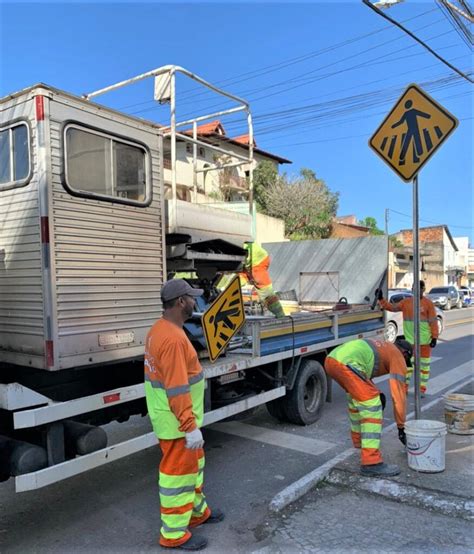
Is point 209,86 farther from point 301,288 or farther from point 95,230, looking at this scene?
point 301,288

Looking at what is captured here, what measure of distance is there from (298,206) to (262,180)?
3130mm

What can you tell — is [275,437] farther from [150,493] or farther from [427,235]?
[427,235]

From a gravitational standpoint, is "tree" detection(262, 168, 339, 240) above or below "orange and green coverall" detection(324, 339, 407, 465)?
above

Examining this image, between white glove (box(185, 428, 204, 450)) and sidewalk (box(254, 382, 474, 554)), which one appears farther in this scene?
sidewalk (box(254, 382, 474, 554))

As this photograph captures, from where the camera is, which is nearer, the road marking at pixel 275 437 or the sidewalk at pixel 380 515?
the sidewalk at pixel 380 515

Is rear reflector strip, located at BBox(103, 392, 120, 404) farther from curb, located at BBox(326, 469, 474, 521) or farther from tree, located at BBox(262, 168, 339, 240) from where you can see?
tree, located at BBox(262, 168, 339, 240)

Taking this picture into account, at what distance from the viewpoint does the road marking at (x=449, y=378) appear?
8.20 m

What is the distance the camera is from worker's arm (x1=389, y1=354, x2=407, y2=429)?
4.38m

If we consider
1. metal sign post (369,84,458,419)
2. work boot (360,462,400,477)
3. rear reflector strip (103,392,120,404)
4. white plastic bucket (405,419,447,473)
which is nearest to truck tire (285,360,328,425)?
metal sign post (369,84,458,419)

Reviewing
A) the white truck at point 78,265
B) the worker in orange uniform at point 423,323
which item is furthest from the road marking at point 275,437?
the worker in orange uniform at point 423,323

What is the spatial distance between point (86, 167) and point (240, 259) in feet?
6.96

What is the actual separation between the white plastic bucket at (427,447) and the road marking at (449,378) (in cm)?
389

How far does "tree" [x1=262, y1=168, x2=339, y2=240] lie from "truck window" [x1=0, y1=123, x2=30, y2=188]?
1059 inches

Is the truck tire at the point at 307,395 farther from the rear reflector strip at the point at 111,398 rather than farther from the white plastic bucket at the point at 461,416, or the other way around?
the rear reflector strip at the point at 111,398
